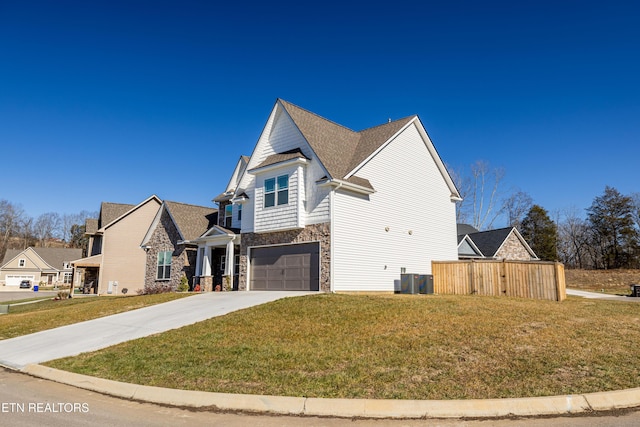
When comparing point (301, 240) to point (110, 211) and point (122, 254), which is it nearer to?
point (122, 254)

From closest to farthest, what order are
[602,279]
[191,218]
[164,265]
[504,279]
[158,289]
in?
[504,279]
[158,289]
[164,265]
[191,218]
[602,279]

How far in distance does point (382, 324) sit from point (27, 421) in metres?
7.27

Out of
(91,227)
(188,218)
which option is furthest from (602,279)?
(91,227)

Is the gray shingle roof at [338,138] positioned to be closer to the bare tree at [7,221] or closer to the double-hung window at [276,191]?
the double-hung window at [276,191]

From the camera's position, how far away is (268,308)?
1355cm

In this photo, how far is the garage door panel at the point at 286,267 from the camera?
→ 1816 cm

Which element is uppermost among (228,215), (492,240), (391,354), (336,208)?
(228,215)

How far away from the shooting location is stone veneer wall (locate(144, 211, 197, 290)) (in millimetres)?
27219

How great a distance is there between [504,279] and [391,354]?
12.4 meters

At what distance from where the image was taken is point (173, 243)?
1112 inches

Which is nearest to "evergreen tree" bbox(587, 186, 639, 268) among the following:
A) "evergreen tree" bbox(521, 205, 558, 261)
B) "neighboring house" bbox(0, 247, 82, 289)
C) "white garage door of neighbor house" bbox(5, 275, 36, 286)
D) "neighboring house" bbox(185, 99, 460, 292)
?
"evergreen tree" bbox(521, 205, 558, 261)

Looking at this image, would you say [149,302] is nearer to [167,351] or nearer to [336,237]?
[336,237]

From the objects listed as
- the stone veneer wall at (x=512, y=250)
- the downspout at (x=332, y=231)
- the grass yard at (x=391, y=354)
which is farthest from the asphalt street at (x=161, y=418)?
Result: the stone veneer wall at (x=512, y=250)

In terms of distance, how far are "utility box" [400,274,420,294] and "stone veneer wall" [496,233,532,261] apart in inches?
632
